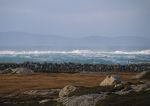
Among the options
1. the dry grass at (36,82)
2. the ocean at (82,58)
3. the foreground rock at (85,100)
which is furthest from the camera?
the ocean at (82,58)

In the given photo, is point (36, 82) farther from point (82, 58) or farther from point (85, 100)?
point (82, 58)

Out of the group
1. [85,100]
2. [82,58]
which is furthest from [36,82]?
[82,58]

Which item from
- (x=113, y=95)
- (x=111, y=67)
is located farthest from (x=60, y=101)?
(x=111, y=67)

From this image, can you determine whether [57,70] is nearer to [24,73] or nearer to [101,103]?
[24,73]

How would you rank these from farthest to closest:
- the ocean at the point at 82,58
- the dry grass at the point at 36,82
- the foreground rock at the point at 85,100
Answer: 1. the ocean at the point at 82,58
2. the dry grass at the point at 36,82
3. the foreground rock at the point at 85,100

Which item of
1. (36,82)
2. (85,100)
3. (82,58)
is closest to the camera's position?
(85,100)

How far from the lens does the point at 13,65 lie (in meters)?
77.0

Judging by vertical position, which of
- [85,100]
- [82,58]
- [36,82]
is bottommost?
[36,82]

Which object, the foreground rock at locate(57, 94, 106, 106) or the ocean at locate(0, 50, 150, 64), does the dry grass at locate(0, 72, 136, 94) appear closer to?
the foreground rock at locate(57, 94, 106, 106)

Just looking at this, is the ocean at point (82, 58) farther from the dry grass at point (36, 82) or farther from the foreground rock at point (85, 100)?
the foreground rock at point (85, 100)

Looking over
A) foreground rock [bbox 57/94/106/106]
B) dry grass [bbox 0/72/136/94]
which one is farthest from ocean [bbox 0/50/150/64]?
foreground rock [bbox 57/94/106/106]

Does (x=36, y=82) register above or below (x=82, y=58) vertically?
below

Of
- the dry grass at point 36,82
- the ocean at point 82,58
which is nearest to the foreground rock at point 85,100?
the dry grass at point 36,82

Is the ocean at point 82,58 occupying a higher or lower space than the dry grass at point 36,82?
higher
